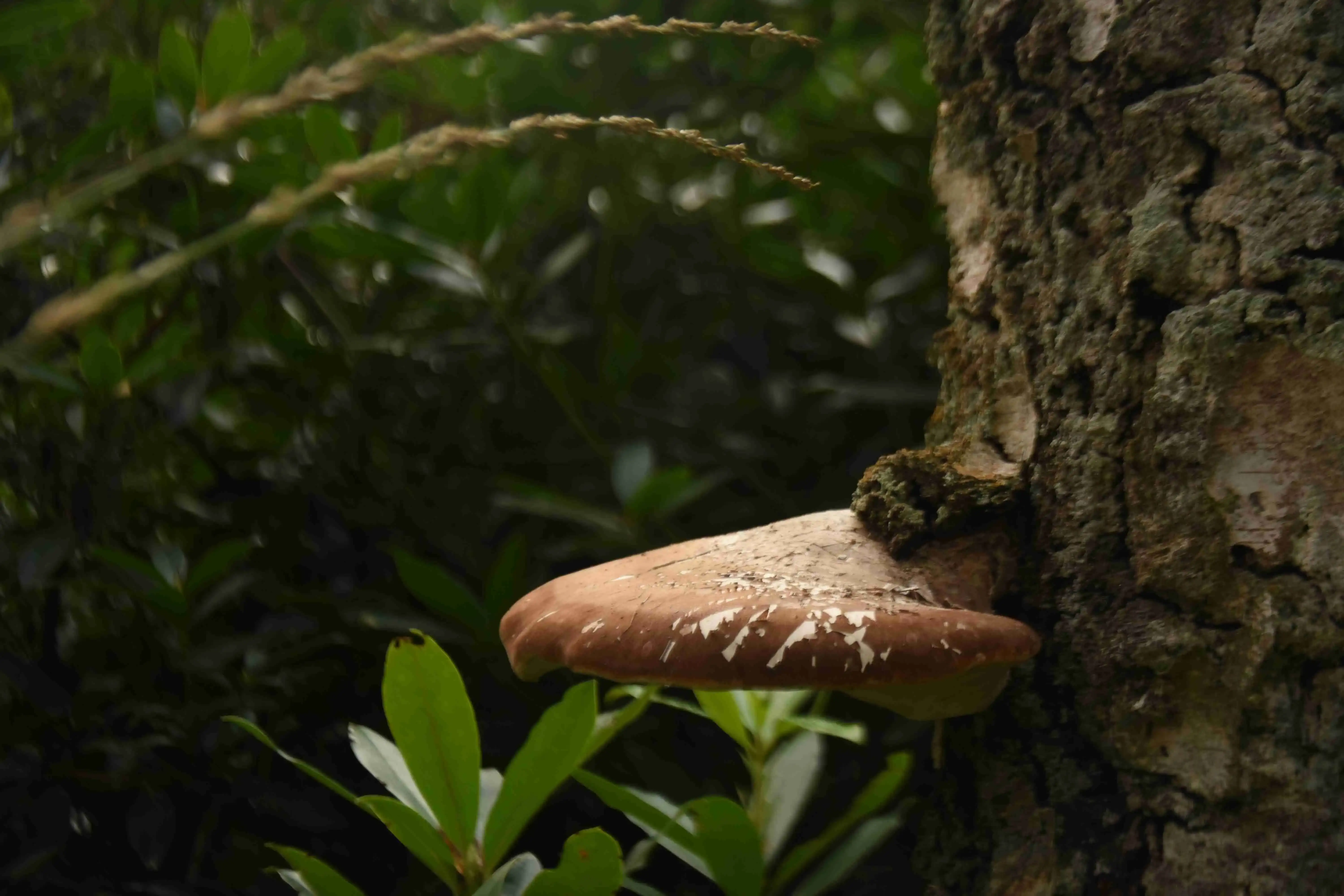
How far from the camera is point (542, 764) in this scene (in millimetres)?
652

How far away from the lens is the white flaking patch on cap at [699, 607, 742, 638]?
1.75ft

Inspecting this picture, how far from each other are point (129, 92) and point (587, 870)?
1.16 metres

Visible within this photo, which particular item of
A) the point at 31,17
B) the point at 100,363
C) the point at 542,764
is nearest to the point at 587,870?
the point at 542,764

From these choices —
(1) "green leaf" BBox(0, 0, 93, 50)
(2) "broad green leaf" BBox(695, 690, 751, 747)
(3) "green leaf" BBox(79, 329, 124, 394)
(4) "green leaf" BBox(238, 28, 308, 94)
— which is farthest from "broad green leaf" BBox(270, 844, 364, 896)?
(1) "green leaf" BBox(0, 0, 93, 50)

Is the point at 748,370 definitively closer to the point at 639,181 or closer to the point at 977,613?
the point at 639,181

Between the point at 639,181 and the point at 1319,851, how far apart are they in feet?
5.09

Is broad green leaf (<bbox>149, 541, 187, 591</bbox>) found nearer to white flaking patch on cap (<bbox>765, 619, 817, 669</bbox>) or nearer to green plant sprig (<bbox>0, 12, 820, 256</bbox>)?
green plant sprig (<bbox>0, 12, 820, 256</bbox>)

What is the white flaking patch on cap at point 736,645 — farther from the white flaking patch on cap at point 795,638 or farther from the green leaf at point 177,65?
the green leaf at point 177,65

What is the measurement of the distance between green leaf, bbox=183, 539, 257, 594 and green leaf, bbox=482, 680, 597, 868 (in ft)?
1.98

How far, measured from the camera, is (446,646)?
122 centimetres

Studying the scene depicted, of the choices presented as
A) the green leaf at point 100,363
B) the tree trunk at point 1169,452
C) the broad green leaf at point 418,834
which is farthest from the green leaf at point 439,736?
the green leaf at point 100,363

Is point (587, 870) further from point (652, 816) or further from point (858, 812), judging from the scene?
point (858, 812)

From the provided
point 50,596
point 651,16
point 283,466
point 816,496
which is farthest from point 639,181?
point 50,596

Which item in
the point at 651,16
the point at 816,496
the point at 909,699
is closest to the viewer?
the point at 909,699
